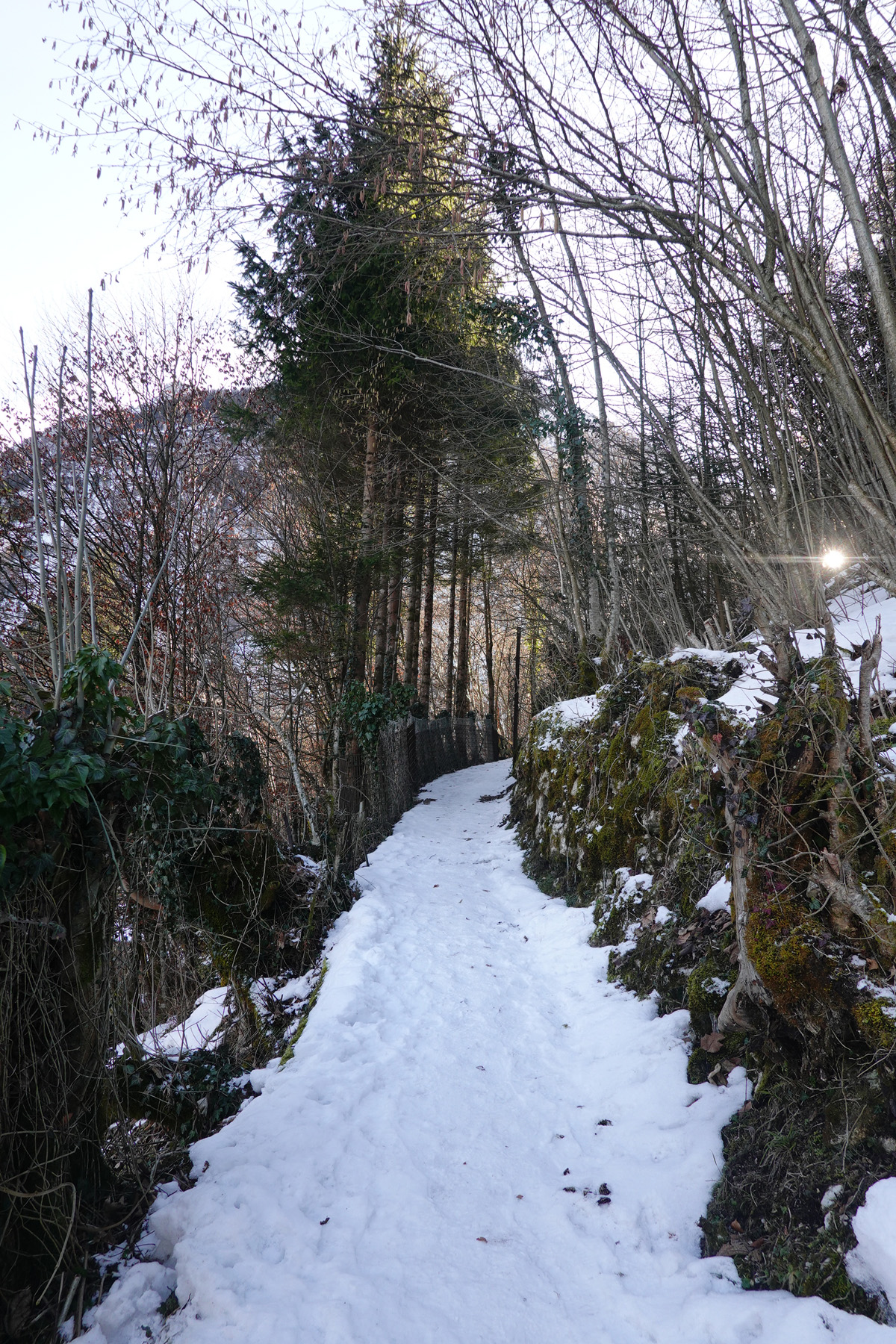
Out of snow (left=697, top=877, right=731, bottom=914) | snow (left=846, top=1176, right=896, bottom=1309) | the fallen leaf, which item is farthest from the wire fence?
snow (left=846, top=1176, right=896, bottom=1309)

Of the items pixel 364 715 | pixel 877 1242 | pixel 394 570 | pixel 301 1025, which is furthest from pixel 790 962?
pixel 394 570

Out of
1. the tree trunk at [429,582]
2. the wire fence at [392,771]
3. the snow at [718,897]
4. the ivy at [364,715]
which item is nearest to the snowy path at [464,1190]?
the snow at [718,897]

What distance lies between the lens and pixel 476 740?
1881 centimetres

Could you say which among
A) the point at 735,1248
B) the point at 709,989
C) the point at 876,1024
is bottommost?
the point at 735,1248

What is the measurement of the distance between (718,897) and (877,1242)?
1.77 meters

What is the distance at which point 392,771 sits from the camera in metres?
10.1

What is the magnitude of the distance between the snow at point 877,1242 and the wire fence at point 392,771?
5213 mm

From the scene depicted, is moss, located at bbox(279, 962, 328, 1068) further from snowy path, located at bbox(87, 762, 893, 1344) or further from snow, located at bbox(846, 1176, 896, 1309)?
snow, located at bbox(846, 1176, 896, 1309)

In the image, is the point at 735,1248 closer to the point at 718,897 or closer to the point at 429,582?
the point at 718,897

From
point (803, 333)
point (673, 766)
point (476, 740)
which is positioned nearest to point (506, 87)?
point (803, 333)

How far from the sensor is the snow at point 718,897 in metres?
3.56

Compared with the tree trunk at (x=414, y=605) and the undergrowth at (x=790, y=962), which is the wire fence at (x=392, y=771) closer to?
the tree trunk at (x=414, y=605)

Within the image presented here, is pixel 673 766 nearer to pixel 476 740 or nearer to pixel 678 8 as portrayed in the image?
pixel 678 8

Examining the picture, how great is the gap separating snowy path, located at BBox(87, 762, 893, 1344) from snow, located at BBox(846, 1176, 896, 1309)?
0.12 m
